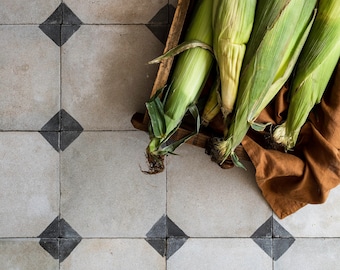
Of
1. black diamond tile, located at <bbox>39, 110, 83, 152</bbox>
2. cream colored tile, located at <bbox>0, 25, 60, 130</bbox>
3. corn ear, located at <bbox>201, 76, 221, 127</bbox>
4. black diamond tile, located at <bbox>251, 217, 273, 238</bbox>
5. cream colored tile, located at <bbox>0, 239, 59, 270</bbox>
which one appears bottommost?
cream colored tile, located at <bbox>0, 239, 59, 270</bbox>

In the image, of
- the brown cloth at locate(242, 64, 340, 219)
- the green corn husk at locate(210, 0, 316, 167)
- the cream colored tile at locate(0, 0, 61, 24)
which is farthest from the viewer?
the cream colored tile at locate(0, 0, 61, 24)

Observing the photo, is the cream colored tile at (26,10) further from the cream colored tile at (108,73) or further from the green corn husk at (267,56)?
the green corn husk at (267,56)

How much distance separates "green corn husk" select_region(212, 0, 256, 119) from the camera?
3.31 feet

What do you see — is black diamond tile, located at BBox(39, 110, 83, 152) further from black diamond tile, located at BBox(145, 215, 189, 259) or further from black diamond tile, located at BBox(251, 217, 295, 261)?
black diamond tile, located at BBox(251, 217, 295, 261)

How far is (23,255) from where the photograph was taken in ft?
4.24

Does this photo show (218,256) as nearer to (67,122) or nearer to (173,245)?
(173,245)

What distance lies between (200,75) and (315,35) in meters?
0.30

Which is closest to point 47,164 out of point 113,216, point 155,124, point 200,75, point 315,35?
point 113,216

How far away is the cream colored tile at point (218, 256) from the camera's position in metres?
1.30

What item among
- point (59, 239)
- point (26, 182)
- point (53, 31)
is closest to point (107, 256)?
point (59, 239)

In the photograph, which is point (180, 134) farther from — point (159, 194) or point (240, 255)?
point (240, 255)

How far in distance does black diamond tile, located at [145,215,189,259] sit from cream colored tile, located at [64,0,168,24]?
60 centimetres

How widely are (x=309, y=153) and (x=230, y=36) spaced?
400 mm

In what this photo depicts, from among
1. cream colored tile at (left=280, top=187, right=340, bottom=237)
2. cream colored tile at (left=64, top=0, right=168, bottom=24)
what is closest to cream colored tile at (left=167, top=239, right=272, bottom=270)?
cream colored tile at (left=280, top=187, right=340, bottom=237)
